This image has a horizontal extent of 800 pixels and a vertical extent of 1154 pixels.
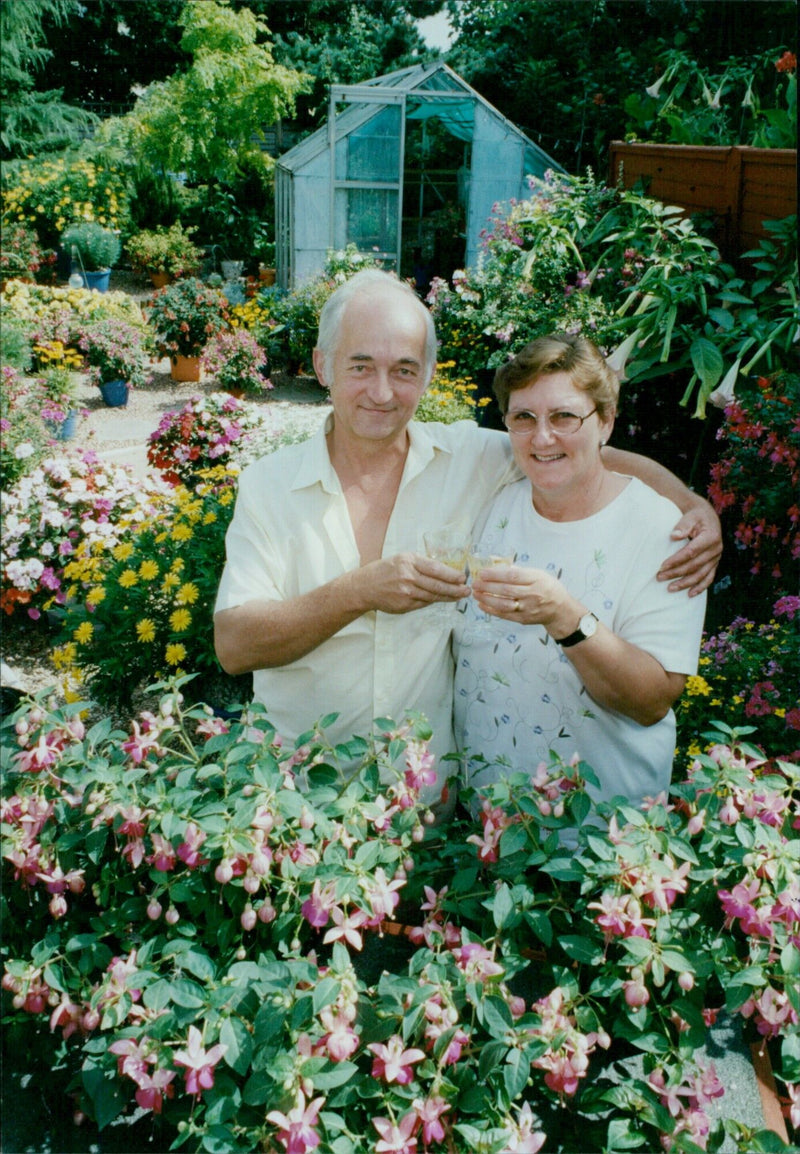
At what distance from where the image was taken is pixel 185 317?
970 centimetres

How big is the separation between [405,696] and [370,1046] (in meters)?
0.94

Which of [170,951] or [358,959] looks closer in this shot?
[170,951]

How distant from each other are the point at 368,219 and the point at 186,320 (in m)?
3.33

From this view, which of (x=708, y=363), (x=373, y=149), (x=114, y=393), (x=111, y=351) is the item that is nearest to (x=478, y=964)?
(x=708, y=363)

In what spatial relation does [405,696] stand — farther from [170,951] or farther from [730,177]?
[730,177]

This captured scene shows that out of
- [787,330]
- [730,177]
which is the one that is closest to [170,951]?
[787,330]

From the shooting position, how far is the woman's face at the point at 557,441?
173cm

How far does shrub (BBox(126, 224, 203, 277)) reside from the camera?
556 centimetres

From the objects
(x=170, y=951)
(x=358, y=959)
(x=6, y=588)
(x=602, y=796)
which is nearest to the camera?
(x=170, y=951)

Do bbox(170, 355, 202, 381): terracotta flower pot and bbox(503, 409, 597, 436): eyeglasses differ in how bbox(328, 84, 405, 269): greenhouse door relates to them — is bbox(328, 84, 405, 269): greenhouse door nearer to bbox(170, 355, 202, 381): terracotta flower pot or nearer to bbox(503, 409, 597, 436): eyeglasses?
bbox(170, 355, 202, 381): terracotta flower pot

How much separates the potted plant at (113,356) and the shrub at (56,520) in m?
3.86

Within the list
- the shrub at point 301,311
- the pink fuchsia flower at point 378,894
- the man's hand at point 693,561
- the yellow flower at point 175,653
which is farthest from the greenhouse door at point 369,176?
the pink fuchsia flower at point 378,894

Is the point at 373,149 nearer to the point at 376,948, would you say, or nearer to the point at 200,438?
the point at 200,438

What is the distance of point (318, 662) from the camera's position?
1.87 m
